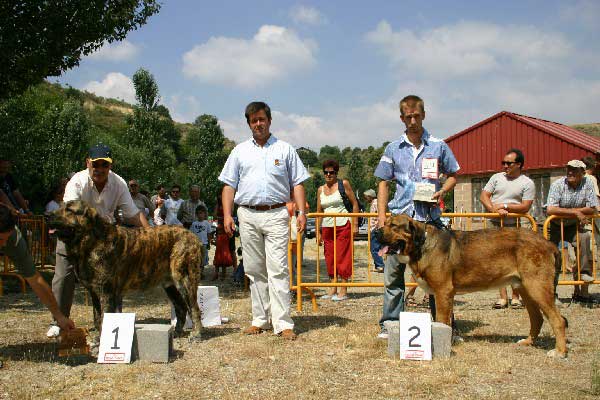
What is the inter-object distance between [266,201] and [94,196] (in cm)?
170

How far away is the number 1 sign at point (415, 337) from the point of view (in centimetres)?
440

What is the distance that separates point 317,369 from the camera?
4203 millimetres

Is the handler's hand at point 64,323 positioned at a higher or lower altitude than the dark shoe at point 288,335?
higher

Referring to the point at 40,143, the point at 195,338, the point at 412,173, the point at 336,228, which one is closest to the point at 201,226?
the point at 336,228

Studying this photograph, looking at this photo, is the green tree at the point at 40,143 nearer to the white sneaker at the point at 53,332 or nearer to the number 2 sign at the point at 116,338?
the white sneaker at the point at 53,332

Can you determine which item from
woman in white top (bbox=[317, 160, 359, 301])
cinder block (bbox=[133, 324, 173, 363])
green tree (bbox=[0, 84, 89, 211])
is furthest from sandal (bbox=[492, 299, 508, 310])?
green tree (bbox=[0, 84, 89, 211])

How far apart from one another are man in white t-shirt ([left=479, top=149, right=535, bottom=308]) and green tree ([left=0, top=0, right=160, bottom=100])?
732 cm

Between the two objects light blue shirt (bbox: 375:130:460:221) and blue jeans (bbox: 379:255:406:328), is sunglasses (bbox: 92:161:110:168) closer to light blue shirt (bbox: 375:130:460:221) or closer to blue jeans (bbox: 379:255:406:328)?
light blue shirt (bbox: 375:130:460:221)

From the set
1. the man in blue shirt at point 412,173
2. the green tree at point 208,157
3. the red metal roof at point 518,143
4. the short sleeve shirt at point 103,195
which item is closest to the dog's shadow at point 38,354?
the short sleeve shirt at point 103,195

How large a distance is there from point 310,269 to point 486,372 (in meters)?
9.90

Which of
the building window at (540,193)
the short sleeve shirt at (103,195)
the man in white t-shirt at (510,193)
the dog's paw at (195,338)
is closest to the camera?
the short sleeve shirt at (103,195)

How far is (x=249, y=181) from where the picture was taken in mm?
5242

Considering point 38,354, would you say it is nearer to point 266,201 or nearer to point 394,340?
point 266,201

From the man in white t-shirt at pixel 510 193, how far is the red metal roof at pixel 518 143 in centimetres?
1685
